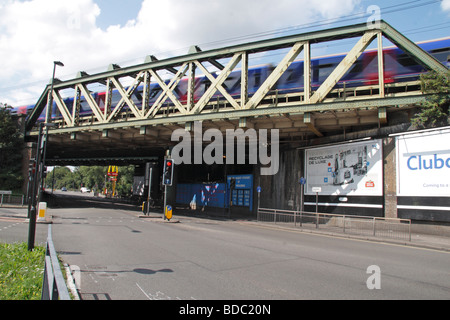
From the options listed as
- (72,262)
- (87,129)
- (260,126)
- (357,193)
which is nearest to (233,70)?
(260,126)

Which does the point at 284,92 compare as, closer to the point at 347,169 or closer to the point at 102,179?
the point at 347,169

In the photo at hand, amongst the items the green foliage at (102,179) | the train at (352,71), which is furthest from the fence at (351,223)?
the green foliage at (102,179)

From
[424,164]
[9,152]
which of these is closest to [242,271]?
[424,164]

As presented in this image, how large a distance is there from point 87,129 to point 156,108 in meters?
7.40

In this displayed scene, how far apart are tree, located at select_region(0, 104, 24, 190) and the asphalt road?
27019 millimetres

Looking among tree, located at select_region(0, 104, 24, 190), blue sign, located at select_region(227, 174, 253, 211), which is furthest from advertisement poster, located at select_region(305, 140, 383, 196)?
tree, located at select_region(0, 104, 24, 190)

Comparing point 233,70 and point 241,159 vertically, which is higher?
point 233,70

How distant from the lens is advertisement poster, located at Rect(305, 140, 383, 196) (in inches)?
712

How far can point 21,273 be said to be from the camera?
19.8 feet

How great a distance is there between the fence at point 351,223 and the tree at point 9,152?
1046 inches

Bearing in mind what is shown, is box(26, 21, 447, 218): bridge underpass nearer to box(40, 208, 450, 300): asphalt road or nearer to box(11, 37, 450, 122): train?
box(11, 37, 450, 122): train

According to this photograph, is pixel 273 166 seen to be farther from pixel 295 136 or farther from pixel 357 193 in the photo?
pixel 357 193

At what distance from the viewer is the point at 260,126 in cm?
2122

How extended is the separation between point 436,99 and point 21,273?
1769cm
